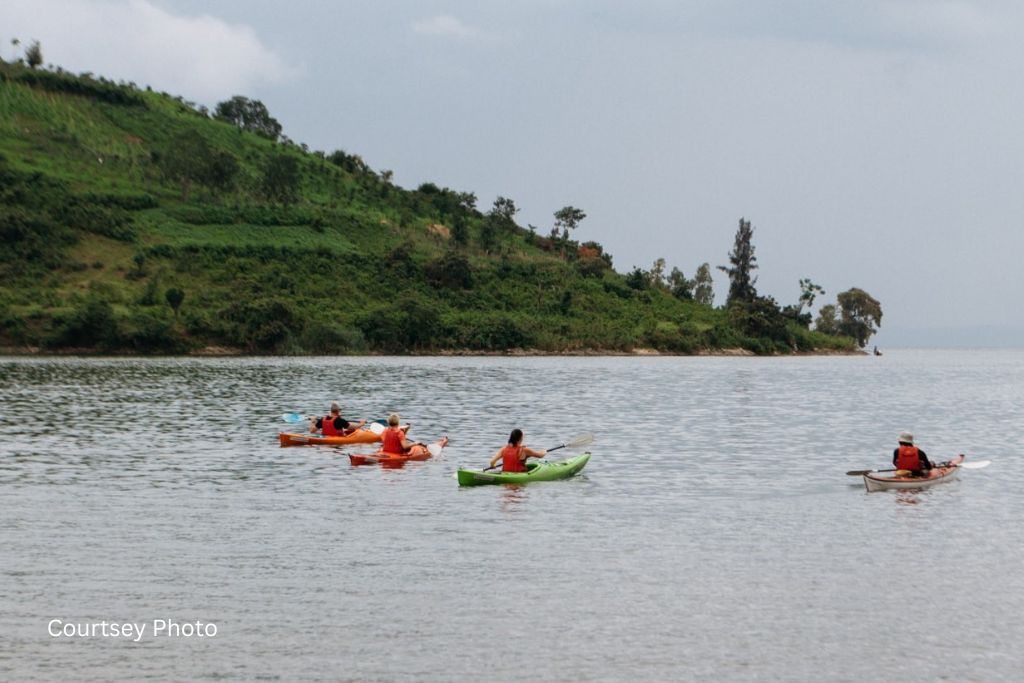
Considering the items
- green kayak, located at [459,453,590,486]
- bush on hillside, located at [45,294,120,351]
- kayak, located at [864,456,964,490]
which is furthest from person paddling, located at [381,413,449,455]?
bush on hillside, located at [45,294,120,351]

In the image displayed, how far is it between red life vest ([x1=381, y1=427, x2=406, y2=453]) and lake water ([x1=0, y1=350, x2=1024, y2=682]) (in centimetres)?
97

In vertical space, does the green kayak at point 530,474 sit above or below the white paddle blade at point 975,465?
below

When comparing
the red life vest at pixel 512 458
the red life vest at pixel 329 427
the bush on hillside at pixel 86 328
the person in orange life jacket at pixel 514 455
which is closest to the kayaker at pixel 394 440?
the person in orange life jacket at pixel 514 455

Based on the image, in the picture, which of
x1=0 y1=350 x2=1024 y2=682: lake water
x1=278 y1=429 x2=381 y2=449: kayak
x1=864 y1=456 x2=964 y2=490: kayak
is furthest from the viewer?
x1=278 y1=429 x2=381 y2=449: kayak

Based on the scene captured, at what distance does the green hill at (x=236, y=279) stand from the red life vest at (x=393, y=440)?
103608 millimetres

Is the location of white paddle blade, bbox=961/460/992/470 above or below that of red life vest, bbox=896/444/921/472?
below

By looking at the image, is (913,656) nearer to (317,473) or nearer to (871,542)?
(871,542)

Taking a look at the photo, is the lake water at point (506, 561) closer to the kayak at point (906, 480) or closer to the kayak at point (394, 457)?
the kayak at point (906, 480)

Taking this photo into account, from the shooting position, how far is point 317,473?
40188mm

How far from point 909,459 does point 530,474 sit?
1174cm

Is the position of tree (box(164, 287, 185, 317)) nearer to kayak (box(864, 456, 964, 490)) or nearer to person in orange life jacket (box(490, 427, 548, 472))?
person in orange life jacket (box(490, 427, 548, 472))

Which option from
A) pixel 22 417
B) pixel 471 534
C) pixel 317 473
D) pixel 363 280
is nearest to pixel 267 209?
pixel 363 280

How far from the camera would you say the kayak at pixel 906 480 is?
34812mm

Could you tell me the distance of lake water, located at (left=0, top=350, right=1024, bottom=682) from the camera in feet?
57.6
